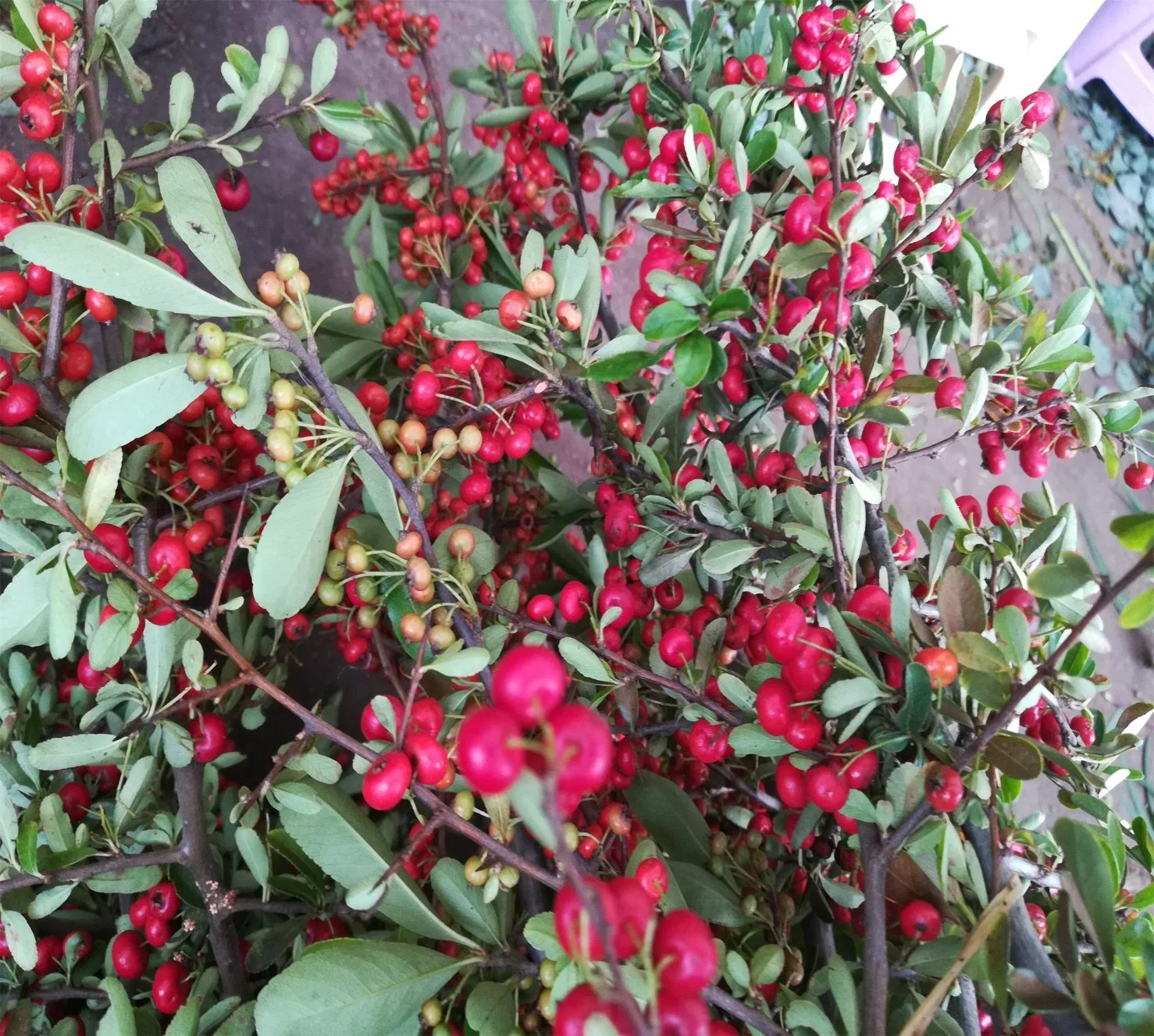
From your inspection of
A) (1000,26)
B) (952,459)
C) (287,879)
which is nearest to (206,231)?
(287,879)

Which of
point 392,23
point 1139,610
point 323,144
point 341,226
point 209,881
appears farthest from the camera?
point 341,226

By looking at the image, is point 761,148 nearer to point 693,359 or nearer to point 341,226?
point 693,359

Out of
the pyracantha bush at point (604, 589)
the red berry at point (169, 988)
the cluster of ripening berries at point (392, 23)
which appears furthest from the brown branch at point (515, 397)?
the cluster of ripening berries at point (392, 23)

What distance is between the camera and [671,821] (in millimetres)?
576

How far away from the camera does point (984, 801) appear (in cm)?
42

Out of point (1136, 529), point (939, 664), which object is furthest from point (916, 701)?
point (1136, 529)

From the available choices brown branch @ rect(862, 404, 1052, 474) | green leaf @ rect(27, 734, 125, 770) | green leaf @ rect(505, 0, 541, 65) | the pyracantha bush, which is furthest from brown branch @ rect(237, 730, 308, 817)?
green leaf @ rect(505, 0, 541, 65)

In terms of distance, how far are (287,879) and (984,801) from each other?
480 mm

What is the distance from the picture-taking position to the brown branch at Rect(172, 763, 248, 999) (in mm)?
549

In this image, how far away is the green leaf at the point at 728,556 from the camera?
0.50 m

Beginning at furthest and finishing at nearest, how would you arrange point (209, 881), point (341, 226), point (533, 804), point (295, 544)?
point (341, 226)
point (209, 881)
point (295, 544)
point (533, 804)

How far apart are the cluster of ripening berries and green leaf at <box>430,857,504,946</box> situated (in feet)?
2.80

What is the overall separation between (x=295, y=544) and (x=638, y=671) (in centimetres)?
23

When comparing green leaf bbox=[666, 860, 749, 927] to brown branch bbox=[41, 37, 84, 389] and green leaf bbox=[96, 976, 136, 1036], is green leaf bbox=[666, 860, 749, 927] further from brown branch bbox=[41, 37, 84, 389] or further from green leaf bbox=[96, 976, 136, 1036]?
brown branch bbox=[41, 37, 84, 389]
